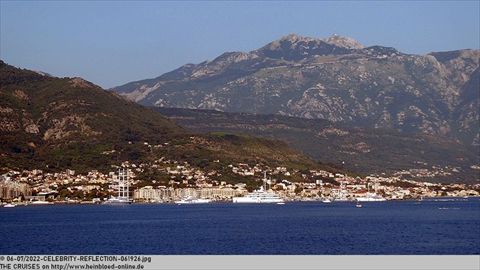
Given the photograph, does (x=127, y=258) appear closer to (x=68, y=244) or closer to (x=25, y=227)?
(x=68, y=244)

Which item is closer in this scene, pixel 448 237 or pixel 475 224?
pixel 448 237

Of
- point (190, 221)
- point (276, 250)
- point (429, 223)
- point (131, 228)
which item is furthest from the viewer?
point (190, 221)

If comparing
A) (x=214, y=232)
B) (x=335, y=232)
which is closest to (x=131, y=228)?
(x=214, y=232)

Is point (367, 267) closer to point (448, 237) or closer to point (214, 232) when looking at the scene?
A: point (448, 237)

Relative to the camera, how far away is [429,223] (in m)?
136

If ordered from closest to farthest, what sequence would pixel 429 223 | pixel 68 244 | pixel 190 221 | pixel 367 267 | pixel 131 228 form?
pixel 367 267 < pixel 68 244 < pixel 131 228 < pixel 429 223 < pixel 190 221

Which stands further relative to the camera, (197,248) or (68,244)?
(68,244)

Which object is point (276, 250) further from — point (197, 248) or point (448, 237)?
point (448, 237)

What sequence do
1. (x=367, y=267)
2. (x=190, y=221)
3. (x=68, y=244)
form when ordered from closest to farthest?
(x=367, y=267) → (x=68, y=244) → (x=190, y=221)

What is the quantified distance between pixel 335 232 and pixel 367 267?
7155cm

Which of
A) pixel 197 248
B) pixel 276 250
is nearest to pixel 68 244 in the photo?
pixel 197 248

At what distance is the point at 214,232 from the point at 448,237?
88.1ft

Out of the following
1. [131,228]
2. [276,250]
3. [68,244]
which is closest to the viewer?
[276,250]

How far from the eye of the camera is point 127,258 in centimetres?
4647
